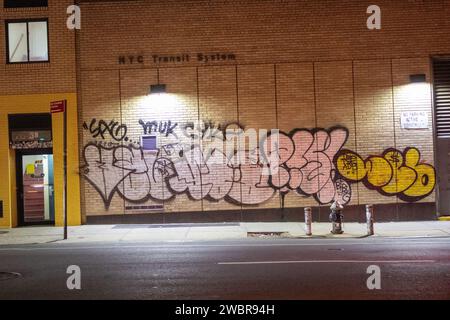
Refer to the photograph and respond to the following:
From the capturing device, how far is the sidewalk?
13.9m

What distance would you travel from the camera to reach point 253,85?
661 inches

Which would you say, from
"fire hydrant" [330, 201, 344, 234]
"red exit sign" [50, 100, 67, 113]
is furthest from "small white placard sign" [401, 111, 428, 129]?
"red exit sign" [50, 100, 67, 113]

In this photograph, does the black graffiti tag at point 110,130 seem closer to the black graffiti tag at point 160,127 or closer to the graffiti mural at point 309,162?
the black graffiti tag at point 160,127

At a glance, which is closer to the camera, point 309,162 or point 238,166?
point 309,162

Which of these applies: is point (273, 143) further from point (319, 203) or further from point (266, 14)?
point (266, 14)

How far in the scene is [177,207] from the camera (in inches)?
666

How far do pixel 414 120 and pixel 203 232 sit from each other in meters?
7.30

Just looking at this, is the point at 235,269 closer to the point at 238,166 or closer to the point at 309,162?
the point at 238,166

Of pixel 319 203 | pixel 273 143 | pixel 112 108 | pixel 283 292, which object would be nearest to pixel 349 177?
pixel 319 203

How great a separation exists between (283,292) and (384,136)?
10382mm

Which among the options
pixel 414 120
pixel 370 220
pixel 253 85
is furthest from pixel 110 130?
pixel 414 120

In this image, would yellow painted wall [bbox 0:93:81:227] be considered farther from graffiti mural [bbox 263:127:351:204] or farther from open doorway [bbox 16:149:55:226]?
graffiti mural [bbox 263:127:351:204]

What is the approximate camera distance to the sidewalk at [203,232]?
13.9m

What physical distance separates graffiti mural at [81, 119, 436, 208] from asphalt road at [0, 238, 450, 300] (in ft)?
12.5
